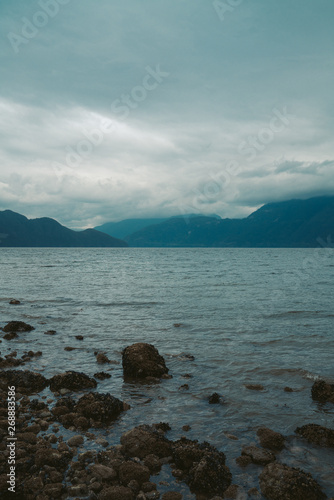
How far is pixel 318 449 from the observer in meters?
6.32

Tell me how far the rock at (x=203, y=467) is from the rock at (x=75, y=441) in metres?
1.87

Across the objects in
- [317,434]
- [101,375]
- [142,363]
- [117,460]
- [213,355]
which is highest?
[142,363]

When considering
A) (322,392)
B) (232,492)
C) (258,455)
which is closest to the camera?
(232,492)

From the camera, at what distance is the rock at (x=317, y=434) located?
21.2ft

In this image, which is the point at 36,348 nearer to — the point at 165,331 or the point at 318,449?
the point at 165,331

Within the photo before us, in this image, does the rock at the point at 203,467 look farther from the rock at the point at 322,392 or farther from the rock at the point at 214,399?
the rock at the point at 322,392

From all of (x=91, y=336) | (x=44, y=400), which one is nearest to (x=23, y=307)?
(x=91, y=336)

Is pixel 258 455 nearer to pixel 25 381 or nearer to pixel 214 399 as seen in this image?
pixel 214 399

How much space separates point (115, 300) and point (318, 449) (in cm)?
2089

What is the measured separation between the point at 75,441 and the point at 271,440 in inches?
155

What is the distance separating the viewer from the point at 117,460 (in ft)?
18.6

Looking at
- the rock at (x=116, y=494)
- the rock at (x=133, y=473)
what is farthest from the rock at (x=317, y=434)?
the rock at (x=116, y=494)

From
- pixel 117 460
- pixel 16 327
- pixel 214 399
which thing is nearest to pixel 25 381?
pixel 117 460

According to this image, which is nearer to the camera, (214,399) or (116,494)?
(116,494)
